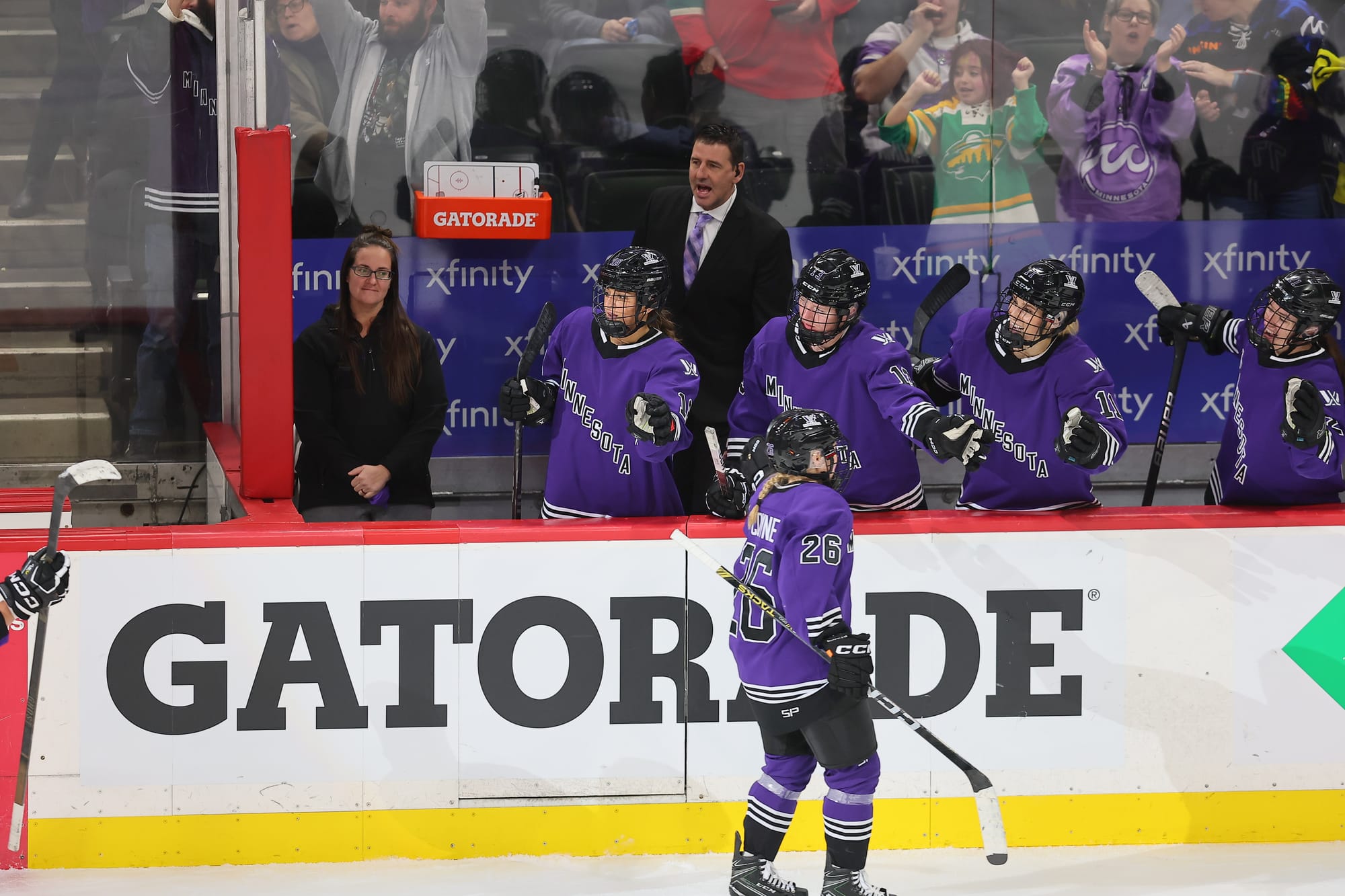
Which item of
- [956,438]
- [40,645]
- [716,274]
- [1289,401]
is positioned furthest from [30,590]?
[1289,401]

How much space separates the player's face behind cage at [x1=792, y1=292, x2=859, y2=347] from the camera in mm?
4324

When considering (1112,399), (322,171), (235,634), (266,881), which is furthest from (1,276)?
(1112,399)

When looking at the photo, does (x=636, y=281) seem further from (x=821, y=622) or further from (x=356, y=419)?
(x=821, y=622)

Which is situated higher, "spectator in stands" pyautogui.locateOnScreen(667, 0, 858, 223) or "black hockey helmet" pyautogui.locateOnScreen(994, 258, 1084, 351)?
"spectator in stands" pyautogui.locateOnScreen(667, 0, 858, 223)

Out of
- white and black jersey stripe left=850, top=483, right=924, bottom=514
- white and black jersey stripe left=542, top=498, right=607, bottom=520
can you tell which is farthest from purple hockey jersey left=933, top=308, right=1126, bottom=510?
white and black jersey stripe left=542, top=498, right=607, bottom=520

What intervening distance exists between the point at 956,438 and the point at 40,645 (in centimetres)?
223

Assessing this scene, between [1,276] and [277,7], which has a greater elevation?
[277,7]

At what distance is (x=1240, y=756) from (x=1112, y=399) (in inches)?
38.8

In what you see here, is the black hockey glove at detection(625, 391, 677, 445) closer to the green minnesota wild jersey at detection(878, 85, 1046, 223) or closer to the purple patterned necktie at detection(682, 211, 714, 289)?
the purple patterned necktie at detection(682, 211, 714, 289)

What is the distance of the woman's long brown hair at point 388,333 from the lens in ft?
15.9

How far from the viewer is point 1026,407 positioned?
440 cm

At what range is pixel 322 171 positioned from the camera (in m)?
5.55

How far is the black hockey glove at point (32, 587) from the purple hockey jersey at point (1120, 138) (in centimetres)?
378

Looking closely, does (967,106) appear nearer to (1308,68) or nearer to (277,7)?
(1308,68)
